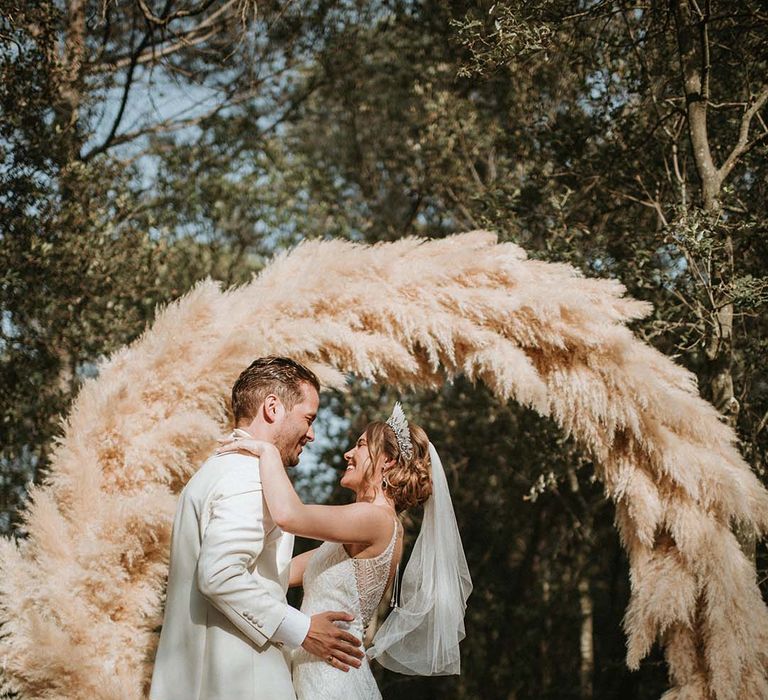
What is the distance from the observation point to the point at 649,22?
20.8ft

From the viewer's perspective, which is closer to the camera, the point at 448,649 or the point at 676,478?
the point at 448,649

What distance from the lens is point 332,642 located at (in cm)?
325

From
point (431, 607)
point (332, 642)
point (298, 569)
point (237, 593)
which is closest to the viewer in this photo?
point (237, 593)

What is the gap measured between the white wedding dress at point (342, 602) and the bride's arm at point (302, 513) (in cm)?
17

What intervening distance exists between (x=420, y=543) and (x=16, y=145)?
4125mm

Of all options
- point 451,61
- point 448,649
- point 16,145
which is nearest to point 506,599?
point 451,61

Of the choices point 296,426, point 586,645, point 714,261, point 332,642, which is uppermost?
point 714,261

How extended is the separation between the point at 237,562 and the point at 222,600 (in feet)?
0.48

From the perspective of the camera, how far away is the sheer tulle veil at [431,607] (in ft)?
12.5

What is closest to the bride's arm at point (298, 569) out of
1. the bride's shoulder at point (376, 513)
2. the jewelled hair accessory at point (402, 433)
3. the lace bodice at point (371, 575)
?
the lace bodice at point (371, 575)

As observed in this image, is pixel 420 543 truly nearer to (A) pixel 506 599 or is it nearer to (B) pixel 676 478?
(B) pixel 676 478

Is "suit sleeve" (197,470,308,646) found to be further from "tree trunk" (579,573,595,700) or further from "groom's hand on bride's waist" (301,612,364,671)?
"tree trunk" (579,573,595,700)

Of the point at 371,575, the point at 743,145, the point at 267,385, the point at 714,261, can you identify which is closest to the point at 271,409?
the point at 267,385

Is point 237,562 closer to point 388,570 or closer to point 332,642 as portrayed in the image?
point 332,642
